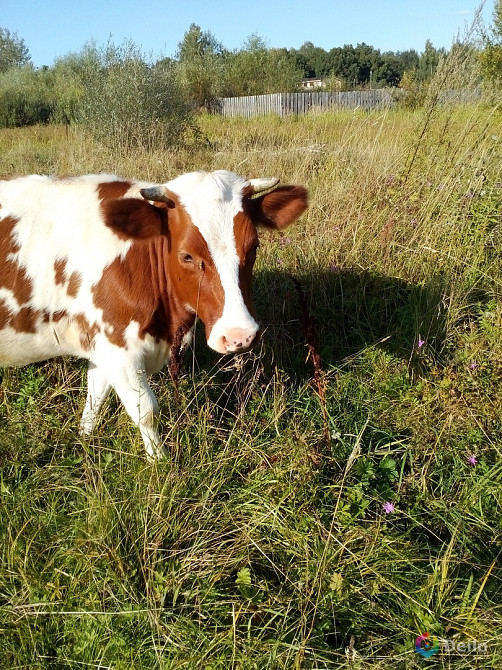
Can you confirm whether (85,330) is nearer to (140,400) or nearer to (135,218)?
(140,400)

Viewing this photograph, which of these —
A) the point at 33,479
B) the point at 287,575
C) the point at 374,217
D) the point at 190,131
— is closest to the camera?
the point at 287,575

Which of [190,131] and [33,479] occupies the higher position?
[190,131]

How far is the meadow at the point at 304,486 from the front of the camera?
2.08m

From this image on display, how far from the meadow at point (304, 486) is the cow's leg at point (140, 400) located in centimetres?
13

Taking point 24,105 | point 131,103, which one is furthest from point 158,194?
point 24,105

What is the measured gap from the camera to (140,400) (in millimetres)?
2969

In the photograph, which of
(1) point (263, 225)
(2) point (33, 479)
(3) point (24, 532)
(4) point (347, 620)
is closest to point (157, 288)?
(1) point (263, 225)

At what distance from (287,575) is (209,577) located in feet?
1.06

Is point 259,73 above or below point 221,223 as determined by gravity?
above

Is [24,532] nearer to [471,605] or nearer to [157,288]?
[157,288]

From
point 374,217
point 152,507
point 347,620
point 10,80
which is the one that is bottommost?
point 347,620

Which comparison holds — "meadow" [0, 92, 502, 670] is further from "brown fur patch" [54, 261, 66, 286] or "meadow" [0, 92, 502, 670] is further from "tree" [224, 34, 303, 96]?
"tree" [224, 34, 303, 96]

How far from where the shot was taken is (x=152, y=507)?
2469mm

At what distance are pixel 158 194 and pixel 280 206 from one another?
29.7 inches
